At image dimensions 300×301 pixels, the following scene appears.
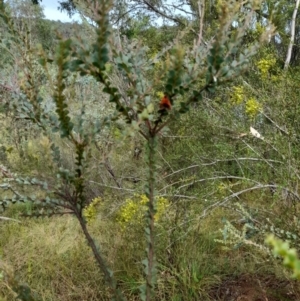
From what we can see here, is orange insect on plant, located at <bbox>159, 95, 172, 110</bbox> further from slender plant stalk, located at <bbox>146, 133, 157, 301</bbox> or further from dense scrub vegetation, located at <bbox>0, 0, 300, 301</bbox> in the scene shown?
slender plant stalk, located at <bbox>146, 133, 157, 301</bbox>

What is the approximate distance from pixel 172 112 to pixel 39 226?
339 centimetres

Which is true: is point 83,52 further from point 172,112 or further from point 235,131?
point 235,131

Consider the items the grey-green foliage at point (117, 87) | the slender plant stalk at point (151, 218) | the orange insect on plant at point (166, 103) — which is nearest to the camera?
the grey-green foliage at point (117, 87)

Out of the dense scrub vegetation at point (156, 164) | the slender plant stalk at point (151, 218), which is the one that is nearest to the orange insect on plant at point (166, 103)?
the dense scrub vegetation at point (156, 164)

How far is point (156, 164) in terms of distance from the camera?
54.0 inches

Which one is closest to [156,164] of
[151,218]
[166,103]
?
[151,218]

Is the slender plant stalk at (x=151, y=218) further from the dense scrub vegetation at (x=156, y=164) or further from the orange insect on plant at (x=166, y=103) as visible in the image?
the orange insect on plant at (x=166, y=103)

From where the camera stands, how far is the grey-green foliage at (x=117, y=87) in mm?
1032

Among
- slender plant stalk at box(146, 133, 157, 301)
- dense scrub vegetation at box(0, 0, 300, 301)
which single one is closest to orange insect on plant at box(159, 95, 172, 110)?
dense scrub vegetation at box(0, 0, 300, 301)

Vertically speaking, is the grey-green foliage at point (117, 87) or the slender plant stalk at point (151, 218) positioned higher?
the grey-green foliage at point (117, 87)

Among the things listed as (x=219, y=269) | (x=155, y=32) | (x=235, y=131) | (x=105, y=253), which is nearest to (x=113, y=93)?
(x=235, y=131)

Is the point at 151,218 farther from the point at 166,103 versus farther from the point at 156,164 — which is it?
the point at 166,103

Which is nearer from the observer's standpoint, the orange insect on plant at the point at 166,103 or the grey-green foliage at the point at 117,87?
the grey-green foliage at the point at 117,87

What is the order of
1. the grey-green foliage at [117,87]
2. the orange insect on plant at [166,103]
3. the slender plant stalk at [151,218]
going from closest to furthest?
the grey-green foliage at [117,87] → the orange insect on plant at [166,103] → the slender plant stalk at [151,218]
